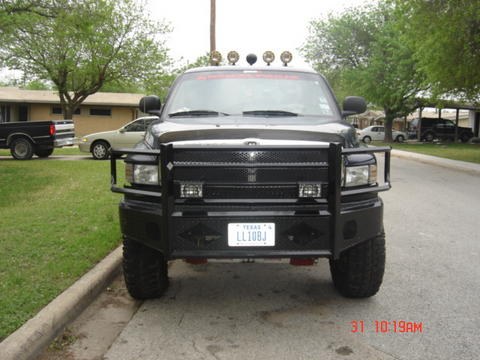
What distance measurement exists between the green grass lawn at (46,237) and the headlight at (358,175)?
2.38m

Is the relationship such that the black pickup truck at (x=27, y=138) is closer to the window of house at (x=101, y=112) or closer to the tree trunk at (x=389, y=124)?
the window of house at (x=101, y=112)

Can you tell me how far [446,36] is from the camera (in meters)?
17.8

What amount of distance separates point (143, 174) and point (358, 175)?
1.58 meters

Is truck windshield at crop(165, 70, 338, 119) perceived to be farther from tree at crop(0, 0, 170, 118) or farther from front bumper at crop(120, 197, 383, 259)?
tree at crop(0, 0, 170, 118)

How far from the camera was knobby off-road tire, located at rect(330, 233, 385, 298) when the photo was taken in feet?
13.6

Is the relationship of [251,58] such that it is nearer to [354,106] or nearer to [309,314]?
[354,106]

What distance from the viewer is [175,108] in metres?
4.98

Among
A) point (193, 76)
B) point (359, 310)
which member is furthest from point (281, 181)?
point (193, 76)

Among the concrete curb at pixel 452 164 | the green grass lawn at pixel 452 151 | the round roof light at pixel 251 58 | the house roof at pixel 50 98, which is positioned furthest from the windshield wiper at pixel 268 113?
the house roof at pixel 50 98

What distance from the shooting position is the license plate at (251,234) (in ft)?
11.7

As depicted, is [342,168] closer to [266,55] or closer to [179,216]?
[179,216]

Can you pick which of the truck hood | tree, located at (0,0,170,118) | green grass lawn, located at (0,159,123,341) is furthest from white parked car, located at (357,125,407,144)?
the truck hood

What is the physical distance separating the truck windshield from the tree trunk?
34987mm

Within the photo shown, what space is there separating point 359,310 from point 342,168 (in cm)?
121
